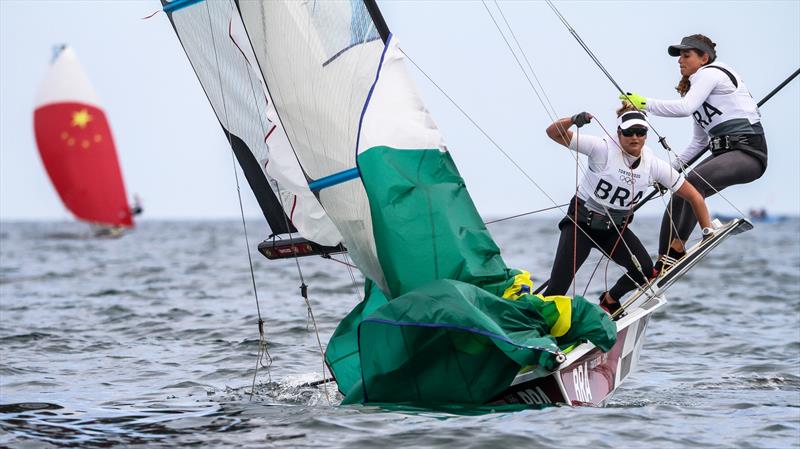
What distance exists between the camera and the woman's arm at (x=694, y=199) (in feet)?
26.5

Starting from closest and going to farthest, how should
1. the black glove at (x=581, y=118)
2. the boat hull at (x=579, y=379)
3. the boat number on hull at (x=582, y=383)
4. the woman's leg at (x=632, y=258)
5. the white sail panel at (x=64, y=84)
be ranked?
the boat hull at (x=579, y=379) → the boat number on hull at (x=582, y=383) → the black glove at (x=581, y=118) → the woman's leg at (x=632, y=258) → the white sail panel at (x=64, y=84)

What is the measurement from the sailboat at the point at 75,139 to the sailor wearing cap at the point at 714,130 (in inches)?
1536

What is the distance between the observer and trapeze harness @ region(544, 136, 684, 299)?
7977 millimetres

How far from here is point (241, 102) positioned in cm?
850

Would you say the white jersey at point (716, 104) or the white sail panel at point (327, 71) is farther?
the white jersey at point (716, 104)

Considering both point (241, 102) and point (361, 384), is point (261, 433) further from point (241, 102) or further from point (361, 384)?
point (241, 102)

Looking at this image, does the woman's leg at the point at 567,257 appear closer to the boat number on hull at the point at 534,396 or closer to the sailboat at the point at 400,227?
the sailboat at the point at 400,227

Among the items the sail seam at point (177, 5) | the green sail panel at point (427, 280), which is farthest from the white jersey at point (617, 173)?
the sail seam at point (177, 5)

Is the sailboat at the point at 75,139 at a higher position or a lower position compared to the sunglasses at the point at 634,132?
higher

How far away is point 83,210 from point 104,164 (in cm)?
222

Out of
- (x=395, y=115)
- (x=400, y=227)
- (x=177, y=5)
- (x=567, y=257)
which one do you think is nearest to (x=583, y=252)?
(x=567, y=257)

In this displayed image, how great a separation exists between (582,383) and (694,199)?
5.84 ft

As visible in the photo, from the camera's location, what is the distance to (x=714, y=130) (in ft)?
28.7

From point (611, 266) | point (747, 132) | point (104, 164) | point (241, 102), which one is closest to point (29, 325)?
point (241, 102)
